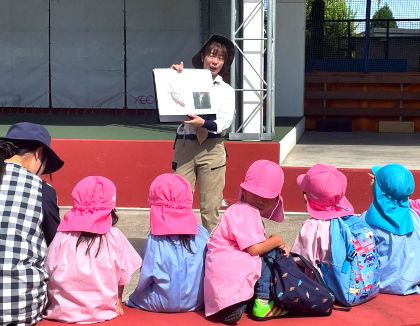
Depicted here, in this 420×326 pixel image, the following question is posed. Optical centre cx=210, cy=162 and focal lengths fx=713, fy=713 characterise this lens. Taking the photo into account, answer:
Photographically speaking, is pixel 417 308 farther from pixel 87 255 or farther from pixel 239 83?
pixel 239 83

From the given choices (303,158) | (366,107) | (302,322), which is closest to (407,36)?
(366,107)

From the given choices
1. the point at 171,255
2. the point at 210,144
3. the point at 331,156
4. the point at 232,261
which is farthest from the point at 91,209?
the point at 331,156

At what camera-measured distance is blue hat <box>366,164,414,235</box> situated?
4.40 metres

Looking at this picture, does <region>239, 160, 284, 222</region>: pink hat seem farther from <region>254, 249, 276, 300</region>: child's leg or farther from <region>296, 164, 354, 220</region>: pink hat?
<region>254, 249, 276, 300</region>: child's leg

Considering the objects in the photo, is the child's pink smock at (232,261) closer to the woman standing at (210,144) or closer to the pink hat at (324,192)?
the pink hat at (324,192)

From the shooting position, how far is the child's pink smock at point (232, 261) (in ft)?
12.8

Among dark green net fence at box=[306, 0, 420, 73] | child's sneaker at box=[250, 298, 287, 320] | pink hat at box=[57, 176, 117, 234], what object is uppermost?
dark green net fence at box=[306, 0, 420, 73]

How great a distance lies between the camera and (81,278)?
382 centimetres

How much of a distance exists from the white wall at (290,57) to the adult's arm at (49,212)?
421 inches

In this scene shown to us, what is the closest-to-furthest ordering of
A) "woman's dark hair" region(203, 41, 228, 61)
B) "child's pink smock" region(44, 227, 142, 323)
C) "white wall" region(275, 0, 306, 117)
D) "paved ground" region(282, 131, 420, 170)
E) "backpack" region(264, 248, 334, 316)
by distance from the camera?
"child's pink smock" region(44, 227, 142, 323) < "backpack" region(264, 248, 334, 316) < "woman's dark hair" region(203, 41, 228, 61) < "paved ground" region(282, 131, 420, 170) < "white wall" region(275, 0, 306, 117)

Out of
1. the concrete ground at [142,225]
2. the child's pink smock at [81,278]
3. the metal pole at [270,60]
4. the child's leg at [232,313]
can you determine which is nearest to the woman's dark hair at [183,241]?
the child's pink smock at [81,278]

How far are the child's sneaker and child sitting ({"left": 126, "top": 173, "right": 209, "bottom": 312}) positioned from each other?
338mm

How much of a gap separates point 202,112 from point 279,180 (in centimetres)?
136

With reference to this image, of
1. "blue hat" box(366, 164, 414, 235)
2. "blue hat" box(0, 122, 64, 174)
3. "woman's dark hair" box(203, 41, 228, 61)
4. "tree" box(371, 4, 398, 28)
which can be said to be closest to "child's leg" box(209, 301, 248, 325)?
"blue hat" box(366, 164, 414, 235)
